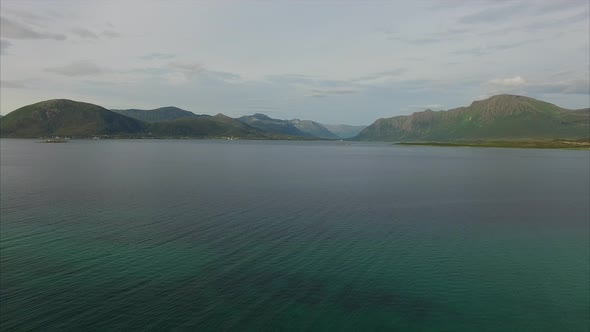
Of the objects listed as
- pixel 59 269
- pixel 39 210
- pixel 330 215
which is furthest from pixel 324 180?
pixel 59 269

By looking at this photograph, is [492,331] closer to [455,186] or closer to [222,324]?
[222,324]

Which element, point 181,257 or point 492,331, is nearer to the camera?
point 492,331

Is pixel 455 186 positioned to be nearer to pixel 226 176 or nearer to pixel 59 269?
pixel 226 176

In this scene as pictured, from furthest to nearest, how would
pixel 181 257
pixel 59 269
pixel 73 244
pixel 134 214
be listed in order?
pixel 134 214
pixel 73 244
pixel 181 257
pixel 59 269

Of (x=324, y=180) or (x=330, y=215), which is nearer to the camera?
(x=330, y=215)

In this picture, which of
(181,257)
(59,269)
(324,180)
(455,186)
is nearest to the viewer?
(59,269)

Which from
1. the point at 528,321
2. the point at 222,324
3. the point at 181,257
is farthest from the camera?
the point at 181,257

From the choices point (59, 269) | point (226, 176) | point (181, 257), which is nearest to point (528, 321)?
point (181, 257)
